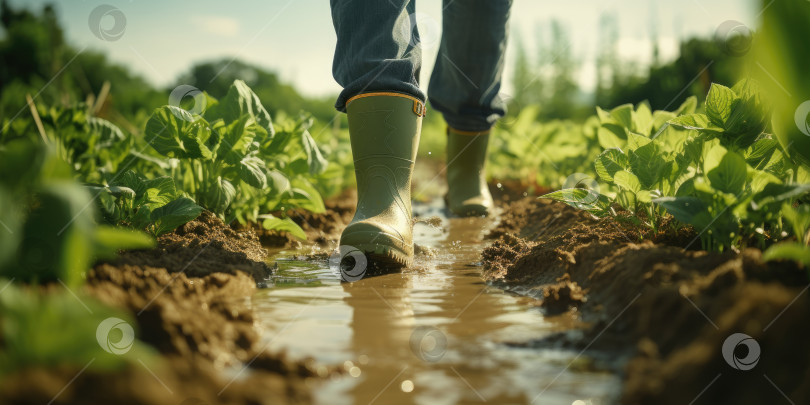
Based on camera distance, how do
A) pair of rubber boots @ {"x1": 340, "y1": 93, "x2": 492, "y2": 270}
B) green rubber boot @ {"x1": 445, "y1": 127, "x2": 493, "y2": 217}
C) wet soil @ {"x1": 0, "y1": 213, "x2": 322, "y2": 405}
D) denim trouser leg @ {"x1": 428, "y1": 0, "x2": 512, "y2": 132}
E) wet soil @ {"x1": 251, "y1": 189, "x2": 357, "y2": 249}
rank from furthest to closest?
green rubber boot @ {"x1": 445, "y1": 127, "x2": 493, "y2": 217}
denim trouser leg @ {"x1": 428, "y1": 0, "x2": 512, "y2": 132}
wet soil @ {"x1": 251, "y1": 189, "x2": 357, "y2": 249}
pair of rubber boots @ {"x1": 340, "y1": 93, "x2": 492, "y2": 270}
wet soil @ {"x1": 0, "y1": 213, "x2": 322, "y2": 405}

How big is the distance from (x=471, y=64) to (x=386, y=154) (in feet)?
4.18

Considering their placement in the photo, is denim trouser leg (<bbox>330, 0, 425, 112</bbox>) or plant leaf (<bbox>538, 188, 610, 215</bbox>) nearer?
plant leaf (<bbox>538, 188, 610, 215</bbox>)

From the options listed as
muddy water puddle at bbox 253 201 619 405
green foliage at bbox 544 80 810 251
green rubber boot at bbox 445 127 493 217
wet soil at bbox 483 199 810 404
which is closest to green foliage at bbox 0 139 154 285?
muddy water puddle at bbox 253 201 619 405

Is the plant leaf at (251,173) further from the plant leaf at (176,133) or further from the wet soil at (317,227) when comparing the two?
the wet soil at (317,227)

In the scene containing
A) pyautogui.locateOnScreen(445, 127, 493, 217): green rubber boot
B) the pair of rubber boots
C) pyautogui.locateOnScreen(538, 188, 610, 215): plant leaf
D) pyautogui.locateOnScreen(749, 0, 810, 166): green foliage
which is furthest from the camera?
pyautogui.locateOnScreen(445, 127, 493, 217): green rubber boot

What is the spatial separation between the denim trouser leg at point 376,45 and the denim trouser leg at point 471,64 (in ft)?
3.13

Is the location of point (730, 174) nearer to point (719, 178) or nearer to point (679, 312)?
point (719, 178)

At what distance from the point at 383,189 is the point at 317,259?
37cm

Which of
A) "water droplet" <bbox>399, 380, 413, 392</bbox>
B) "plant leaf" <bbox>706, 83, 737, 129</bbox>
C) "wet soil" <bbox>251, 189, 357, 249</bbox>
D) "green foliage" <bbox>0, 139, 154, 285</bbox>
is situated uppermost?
"green foliage" <bbox>0, 139, 154, 285</bbox>

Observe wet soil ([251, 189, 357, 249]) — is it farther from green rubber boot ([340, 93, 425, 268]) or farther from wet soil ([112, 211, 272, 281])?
green rubber boot ([340, 93, 425, 268])

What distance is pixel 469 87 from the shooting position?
11.0 ft

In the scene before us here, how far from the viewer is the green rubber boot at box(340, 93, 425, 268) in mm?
2143

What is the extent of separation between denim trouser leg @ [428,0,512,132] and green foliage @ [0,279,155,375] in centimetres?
265

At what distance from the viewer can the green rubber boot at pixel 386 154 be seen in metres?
2.14
